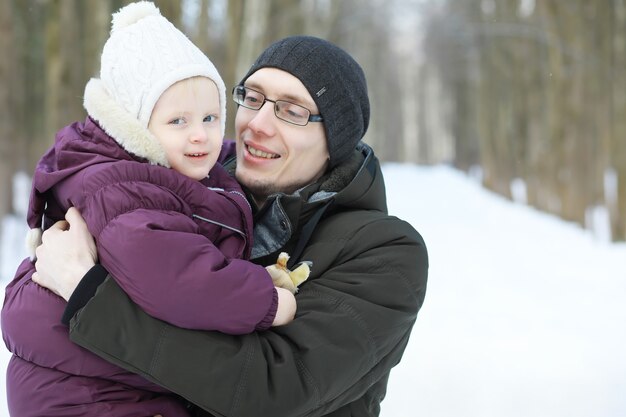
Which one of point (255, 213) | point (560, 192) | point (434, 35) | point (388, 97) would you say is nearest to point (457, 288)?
point (255, 213)

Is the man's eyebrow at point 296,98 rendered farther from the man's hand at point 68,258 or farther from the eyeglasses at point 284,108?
the man's hand at point 68,258

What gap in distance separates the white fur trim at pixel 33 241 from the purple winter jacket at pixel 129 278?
0.26 feet

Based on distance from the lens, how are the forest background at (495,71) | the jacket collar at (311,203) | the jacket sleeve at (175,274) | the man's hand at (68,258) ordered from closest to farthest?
1. the jacket sleeve at (175,274)
2. the man's hand at (68,258)
3. the jacket collar at (311,203)
4. the forest background at (495,71)

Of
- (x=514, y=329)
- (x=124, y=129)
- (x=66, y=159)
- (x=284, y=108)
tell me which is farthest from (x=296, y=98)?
(x=514, y=329)

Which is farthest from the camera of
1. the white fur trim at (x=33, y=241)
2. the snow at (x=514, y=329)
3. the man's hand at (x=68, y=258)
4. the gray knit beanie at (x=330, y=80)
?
the snow at (x=514, y=329)

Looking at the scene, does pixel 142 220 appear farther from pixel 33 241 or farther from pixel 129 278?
pixel 33 241

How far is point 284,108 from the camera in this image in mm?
2977

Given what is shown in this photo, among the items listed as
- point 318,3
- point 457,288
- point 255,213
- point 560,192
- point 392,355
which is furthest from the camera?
point 318,3

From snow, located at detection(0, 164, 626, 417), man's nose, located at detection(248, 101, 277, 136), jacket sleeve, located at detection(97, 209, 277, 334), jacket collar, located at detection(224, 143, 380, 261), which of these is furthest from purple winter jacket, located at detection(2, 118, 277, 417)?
snow, located at detection(0, 164, 626, 417)

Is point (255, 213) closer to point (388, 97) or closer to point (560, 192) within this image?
point (560, 192)

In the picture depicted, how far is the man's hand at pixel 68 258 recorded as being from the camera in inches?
84.0

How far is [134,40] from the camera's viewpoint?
2.39 m

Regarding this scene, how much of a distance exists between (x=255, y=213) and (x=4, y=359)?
6.09 ft

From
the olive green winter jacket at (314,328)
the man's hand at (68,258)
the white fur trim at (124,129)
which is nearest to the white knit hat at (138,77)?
the white fur trim at (124,129)
